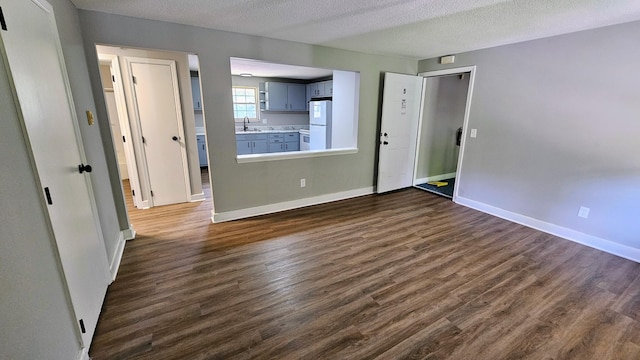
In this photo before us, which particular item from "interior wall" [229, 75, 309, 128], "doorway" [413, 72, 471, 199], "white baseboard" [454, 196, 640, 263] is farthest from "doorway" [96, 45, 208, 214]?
"white baseboard" [454, 196, 640, 263]

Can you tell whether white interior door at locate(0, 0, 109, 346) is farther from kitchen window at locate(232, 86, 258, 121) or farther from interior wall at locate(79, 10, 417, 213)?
kitchen window at locate(232, 86, 258, 121)

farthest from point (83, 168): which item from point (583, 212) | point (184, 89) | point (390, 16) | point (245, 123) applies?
point (245, 123)

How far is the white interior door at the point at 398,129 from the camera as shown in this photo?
423 cm

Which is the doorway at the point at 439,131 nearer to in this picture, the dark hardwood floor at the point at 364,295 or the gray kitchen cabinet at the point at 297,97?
the dark hardwood floor at the point at 364,295

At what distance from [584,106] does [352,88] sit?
2796 mm

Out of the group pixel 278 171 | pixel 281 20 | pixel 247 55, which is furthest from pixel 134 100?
pixel 281 20

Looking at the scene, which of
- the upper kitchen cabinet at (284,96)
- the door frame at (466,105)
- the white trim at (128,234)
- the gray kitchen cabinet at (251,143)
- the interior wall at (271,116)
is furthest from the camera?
the upper kitchen cabinet at (284,96)

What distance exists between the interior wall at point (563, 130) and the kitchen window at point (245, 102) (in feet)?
16.2

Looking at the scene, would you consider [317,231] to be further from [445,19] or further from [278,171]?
[445,19]

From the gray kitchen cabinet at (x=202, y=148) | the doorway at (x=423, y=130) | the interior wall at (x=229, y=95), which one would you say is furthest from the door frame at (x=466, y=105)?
the gray kitchen cabinet at (x=202, y=148)

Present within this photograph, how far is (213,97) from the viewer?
3029 mm

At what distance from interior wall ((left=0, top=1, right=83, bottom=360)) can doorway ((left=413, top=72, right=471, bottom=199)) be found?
470cm

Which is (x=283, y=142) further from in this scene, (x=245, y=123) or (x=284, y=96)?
(x=284, y=96)

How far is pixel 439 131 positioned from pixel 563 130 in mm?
2168
